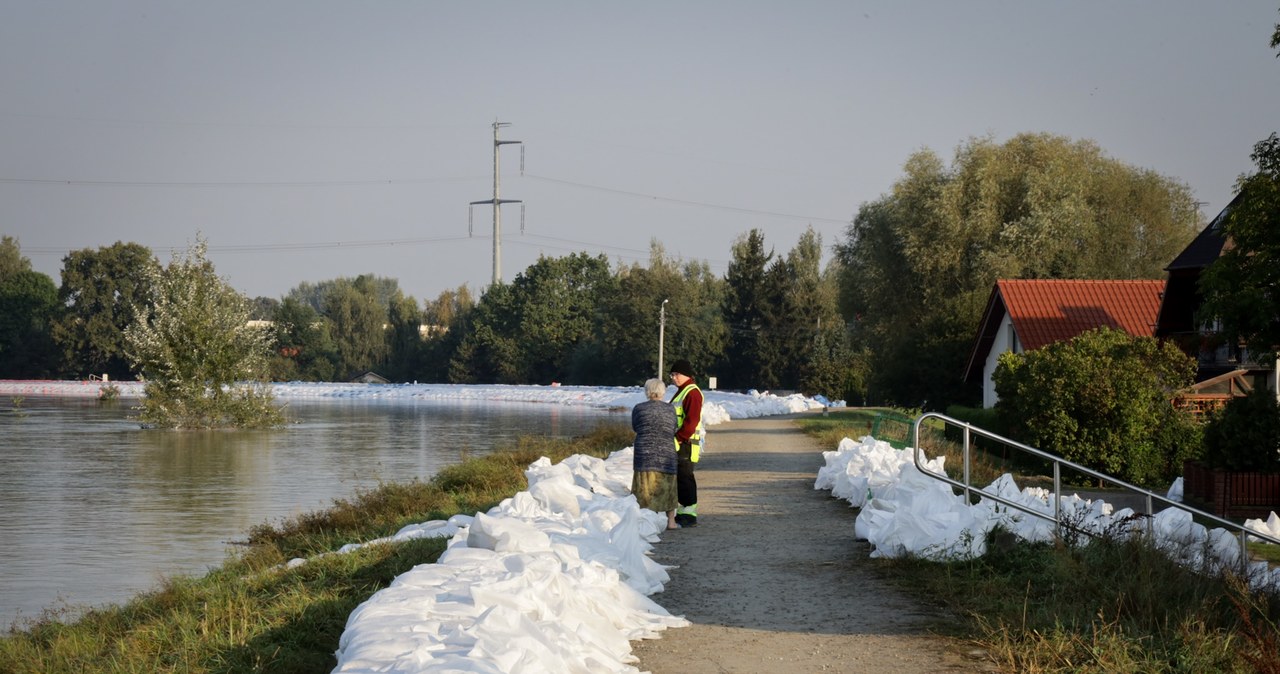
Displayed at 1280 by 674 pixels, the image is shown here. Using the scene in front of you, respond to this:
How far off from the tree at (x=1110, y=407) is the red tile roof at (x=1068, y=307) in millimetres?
11064

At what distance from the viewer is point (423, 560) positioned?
36.4 feet

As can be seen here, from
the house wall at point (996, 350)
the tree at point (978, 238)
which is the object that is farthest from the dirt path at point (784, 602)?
the tree at point (978, 238)

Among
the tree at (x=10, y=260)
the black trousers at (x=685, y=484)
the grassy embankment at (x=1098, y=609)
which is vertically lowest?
the grassy embankment at (x=1098, y=609)

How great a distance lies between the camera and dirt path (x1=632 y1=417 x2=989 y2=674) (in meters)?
7.69

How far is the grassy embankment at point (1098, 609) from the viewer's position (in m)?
7.24

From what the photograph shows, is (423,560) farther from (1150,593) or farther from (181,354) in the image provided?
(181,354)

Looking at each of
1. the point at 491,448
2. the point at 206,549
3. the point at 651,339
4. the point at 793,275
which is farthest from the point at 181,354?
the point at 793,275

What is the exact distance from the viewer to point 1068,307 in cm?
4031

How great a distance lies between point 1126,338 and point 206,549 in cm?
1970

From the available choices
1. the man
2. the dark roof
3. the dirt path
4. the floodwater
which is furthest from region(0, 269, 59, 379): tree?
the dirt path

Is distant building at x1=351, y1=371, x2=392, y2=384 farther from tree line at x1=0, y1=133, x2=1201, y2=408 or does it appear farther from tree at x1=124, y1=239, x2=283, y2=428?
tree at x1=124, y1=239, x2=283, y2=428

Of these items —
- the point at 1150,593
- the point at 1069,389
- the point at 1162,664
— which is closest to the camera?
the point at 1162,664

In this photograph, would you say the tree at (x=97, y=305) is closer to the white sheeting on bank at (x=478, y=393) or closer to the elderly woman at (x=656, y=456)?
the white sheeting on bank at (x=478, y=393)

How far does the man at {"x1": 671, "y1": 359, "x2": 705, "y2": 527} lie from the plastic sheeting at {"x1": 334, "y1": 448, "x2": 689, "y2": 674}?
2.10m
